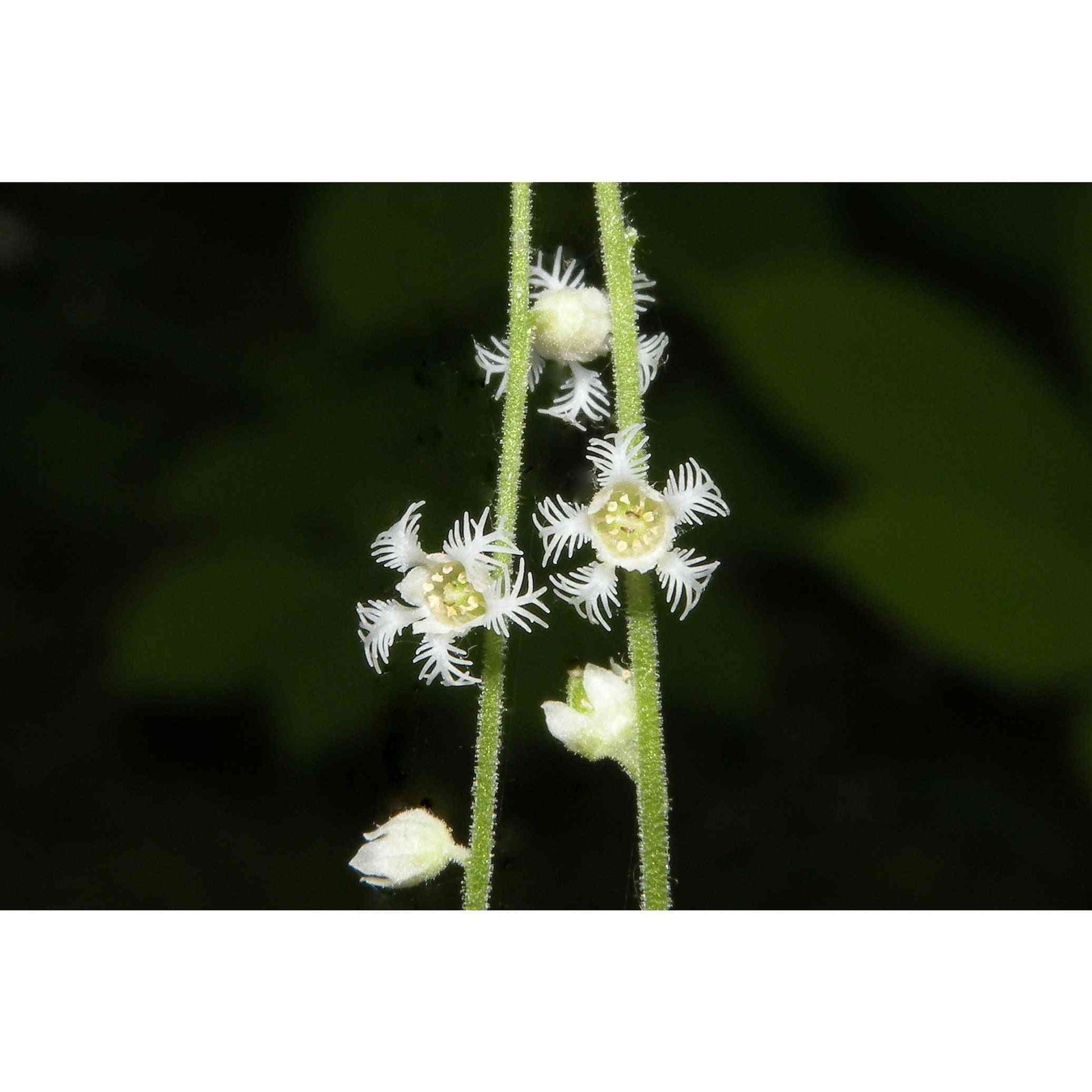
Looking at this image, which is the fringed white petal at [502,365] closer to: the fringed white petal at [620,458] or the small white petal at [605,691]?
the fringed white petal at [620,458]

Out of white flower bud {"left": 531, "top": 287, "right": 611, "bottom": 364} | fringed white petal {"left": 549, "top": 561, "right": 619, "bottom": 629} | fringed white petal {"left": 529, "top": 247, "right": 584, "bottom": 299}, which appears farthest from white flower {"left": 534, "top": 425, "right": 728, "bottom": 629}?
fringed white petal {"left": 529, "top": 247, "right": 584, "bottom": 299}

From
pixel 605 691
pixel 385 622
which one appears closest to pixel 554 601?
pixel 385 622

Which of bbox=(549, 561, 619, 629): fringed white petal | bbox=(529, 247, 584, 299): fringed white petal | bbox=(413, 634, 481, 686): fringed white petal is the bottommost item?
bbox=(413, 634, 481, 686): fringed white petal

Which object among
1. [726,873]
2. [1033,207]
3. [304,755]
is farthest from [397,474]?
[1033,207]

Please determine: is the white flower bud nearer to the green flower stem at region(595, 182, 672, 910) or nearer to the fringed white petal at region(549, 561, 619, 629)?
the green flower stem at region(595, 182, 672, 910)

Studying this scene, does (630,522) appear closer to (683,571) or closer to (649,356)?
(683,571)

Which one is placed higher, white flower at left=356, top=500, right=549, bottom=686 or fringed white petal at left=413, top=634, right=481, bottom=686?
white flower at left=356, top=500, right=549, bottom=686
